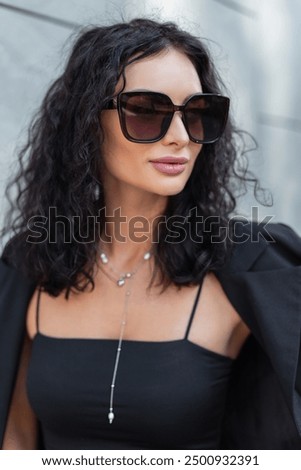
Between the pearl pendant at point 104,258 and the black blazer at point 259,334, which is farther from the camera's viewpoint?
the pearl pendant at point 104,258

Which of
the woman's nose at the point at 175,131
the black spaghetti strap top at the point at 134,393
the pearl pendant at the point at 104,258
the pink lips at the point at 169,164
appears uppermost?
the woman's nose at the point at 175,131

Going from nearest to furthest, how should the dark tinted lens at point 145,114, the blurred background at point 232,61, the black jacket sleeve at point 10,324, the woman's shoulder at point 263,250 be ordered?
the dark tinted lens at point 145,114
the woman's shoulder at point 263,250
the black jacket sleeve at point 10,324
the blurred background at point 232,61

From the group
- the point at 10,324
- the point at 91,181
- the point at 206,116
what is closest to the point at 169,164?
the point at 206,116

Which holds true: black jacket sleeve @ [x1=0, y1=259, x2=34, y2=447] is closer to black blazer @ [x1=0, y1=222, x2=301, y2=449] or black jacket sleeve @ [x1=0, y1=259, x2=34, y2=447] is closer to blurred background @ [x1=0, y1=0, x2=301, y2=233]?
black blazer @ [x1=0, y1=222, x2=301, y2=449]

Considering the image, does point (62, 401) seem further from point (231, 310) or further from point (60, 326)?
point (231, 310)

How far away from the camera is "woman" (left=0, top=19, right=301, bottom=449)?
197 cm

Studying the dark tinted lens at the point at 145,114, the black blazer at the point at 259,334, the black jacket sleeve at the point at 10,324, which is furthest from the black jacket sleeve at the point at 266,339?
the black jacket sleeve at the point at 10,324

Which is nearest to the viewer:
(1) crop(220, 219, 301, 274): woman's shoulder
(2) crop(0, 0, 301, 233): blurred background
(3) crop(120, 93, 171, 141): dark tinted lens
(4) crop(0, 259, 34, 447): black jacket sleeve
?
(3) crop(120, 93, 171, 141): dark tinted lens

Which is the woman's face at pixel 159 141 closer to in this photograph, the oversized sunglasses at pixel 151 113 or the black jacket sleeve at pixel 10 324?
the oversized sunglasses at pixel 151 113

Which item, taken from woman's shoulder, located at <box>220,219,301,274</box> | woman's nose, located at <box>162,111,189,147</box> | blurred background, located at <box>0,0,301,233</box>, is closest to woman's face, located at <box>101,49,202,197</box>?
woman's nose, located at <box>162,111,189,147</box>

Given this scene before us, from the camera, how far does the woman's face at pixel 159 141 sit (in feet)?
6.40

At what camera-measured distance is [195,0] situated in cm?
363

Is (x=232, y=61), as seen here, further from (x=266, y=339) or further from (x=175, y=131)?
(x=266, y=339)

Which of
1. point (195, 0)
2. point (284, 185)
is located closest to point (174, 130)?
point (195, 0)
